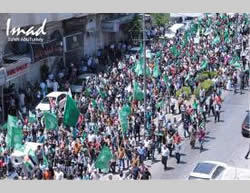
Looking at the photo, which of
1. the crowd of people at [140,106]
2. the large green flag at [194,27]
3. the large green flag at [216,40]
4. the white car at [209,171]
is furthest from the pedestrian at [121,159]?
the large green flag at [194,27]

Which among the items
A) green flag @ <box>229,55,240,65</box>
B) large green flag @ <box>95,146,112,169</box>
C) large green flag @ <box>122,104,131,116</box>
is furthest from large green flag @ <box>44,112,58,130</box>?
green flag @ <box>229,55,240,65</box>

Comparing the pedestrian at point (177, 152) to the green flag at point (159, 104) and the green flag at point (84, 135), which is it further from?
the green flag at point (159, 104)

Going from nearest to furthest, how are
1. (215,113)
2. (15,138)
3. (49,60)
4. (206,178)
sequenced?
(206,178) < (15,138) < (215,113) < (49,60)

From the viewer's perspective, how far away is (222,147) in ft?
75.5

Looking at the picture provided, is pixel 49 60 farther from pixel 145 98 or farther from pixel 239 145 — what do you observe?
pixel 239 145

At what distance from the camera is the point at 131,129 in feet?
78.1

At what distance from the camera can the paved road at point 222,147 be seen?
22125 mm

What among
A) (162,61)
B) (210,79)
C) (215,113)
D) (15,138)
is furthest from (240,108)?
(15,138)

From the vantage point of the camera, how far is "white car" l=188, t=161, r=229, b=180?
20953mm

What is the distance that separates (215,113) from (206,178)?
400cm

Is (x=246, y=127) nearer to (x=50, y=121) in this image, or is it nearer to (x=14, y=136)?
(x=50, y=121)

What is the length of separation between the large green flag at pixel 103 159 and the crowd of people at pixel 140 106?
0.16 m

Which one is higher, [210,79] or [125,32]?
[125,32]

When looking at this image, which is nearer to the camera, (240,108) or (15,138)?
(15,138)
